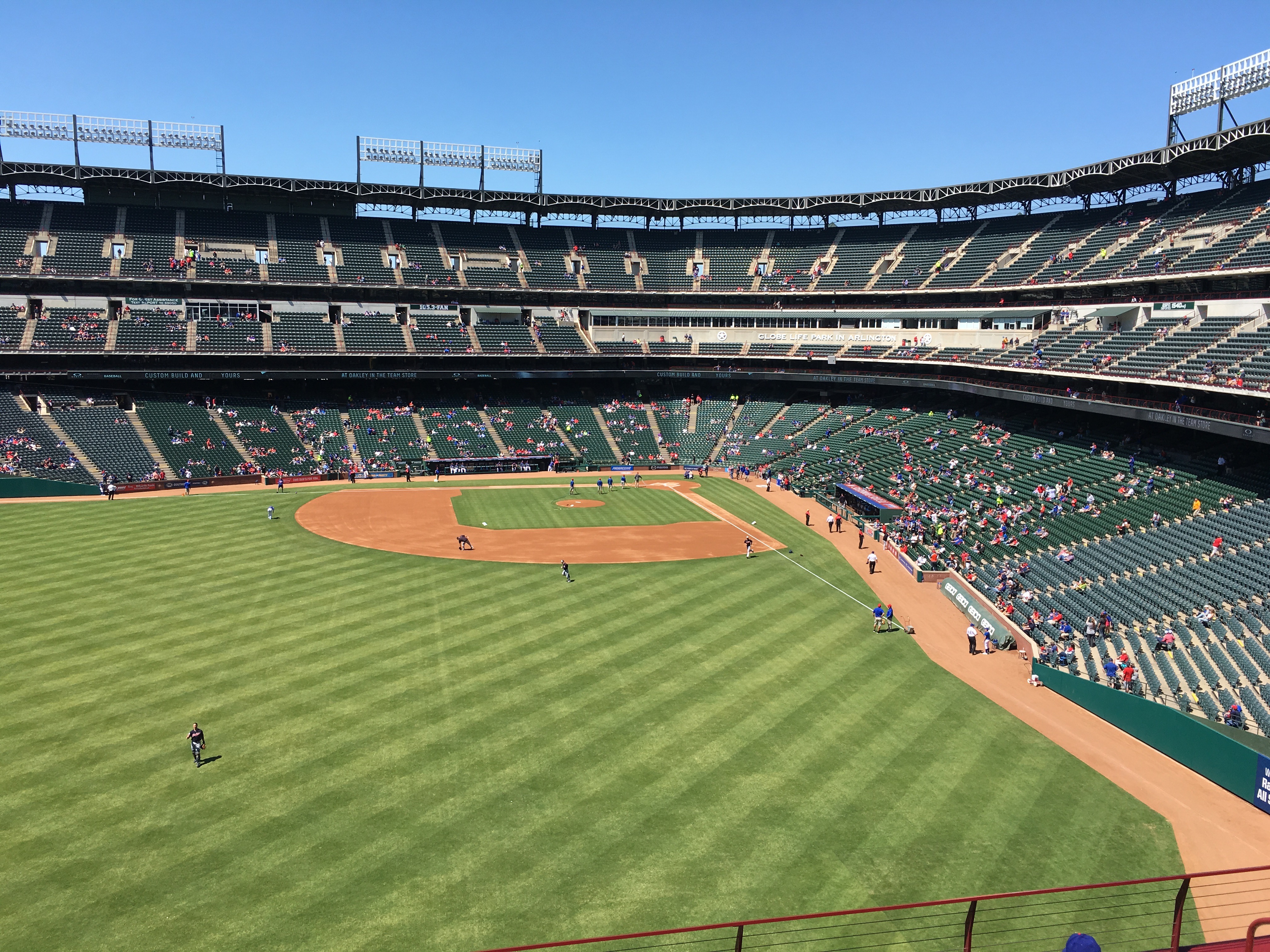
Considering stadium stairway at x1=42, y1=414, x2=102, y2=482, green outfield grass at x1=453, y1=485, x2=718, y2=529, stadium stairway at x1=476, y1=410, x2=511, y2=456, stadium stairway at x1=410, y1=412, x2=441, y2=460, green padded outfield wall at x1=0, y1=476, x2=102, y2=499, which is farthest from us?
stadium stairway at x1=476, y1=410, x2=511, y2=456

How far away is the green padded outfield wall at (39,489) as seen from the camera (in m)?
54.0

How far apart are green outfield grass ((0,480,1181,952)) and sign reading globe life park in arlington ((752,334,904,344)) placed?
158 ft

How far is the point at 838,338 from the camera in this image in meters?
79.8

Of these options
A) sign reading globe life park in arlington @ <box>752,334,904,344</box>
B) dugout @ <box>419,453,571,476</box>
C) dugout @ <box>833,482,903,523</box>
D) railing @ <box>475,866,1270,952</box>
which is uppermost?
sign reading globe life park in arlington @ <box>752,334,904,344</box>

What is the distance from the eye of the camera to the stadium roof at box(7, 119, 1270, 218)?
57.3 m

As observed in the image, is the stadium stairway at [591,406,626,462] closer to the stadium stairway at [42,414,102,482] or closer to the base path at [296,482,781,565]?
the base path at [296,482,781,565]

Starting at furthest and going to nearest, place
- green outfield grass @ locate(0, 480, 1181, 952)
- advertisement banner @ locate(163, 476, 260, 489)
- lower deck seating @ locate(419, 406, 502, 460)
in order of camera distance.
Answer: lower deck seating @ locate(419, 406, 502, 460) < advertisement banner @ locate(163, 476, 260, 489) < green outfield grass @ locate(0, 480, 1181, 952)

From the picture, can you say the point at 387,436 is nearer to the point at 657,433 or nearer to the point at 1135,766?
the point at 657,433

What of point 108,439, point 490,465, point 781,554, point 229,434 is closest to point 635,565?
point 781,554

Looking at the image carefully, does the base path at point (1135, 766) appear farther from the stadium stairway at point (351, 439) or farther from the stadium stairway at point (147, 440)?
the stadium stairway at point (147, 440)

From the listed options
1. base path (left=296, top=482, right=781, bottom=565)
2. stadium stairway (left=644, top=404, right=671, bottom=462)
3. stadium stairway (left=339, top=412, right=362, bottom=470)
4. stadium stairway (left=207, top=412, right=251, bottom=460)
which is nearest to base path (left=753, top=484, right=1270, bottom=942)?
base path (left=296, top=482, right=781, bottom=565)

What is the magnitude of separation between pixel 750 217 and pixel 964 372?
34819 millimetres

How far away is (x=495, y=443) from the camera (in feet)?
242

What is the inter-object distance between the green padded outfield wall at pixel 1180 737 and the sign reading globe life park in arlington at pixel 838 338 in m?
52.0
